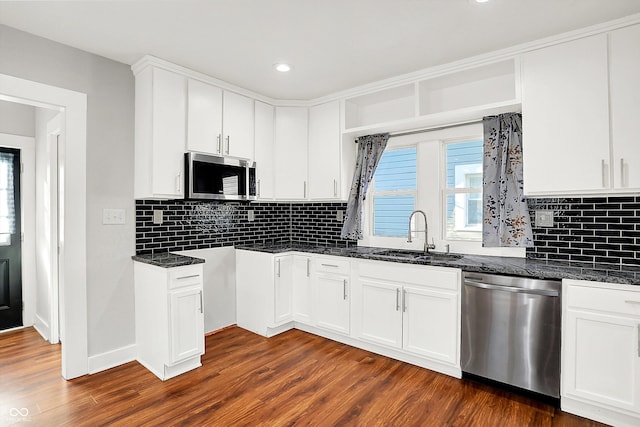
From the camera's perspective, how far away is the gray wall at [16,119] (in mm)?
3371

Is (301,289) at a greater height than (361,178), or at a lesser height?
lesser

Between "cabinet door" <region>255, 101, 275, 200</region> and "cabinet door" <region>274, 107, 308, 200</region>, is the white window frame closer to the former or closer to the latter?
"cabinet door" <region>274, 107, 308, 200</region>

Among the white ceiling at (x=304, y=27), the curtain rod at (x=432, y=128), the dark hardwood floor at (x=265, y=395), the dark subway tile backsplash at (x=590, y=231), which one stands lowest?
the dark hardwood floor at (x=265, y=395)

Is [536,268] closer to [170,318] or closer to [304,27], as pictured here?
[304,27]

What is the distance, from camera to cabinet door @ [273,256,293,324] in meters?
3.40

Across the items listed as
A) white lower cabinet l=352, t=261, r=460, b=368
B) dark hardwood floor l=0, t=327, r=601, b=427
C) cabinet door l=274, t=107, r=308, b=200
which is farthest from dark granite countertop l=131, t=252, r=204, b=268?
white lower cabinet l=352, t=261, r=460, b=368

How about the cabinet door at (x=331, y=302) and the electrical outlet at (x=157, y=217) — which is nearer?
the electrical outlet at (x=157, y=217)

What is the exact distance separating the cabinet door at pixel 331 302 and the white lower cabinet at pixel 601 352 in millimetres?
1651

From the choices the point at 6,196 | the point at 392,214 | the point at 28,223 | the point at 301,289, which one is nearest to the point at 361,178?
the point at 392,214

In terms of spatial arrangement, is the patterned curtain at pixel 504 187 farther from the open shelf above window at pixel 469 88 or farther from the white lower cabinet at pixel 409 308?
the white lower cabinet at pixel 409 308

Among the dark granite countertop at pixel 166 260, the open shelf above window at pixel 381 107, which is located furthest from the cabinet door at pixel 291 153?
the dark granite countertop at pixel 166 260

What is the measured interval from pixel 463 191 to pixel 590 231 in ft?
3.16

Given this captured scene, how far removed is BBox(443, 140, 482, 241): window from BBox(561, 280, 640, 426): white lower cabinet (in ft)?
3.38

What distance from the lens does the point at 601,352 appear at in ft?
6.66
